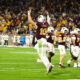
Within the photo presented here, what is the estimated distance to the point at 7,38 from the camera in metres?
25.4

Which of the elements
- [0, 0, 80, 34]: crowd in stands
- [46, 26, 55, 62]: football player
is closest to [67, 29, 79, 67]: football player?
[46, 26, 55, 62]: football player

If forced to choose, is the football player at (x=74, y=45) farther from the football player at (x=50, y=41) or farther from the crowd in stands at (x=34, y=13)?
the crowd in stands at (x=34, y=13)

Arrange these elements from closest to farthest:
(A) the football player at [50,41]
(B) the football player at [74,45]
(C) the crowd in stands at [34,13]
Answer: (A) the football player at [50,41]
(B) the football player at [74,45]
(C) the crowd in stands at [34,13]

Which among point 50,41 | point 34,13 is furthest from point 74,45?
point 34,13

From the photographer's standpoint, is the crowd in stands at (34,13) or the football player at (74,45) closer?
the football player at (74,45)

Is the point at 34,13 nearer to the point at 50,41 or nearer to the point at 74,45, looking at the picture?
the point at 74,45

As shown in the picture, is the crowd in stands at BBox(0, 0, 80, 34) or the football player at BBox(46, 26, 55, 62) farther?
the crowd in stands at BBox(0, 0, 80, 34)

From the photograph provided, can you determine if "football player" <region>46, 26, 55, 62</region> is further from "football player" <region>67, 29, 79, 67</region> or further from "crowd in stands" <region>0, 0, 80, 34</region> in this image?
"crowd in stands" <region>0, 0, 80, 34</region>

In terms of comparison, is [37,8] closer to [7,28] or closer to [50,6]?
[50,6]

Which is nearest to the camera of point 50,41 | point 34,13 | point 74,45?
point 50,41

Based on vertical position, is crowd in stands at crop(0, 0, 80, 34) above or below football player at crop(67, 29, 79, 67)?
above

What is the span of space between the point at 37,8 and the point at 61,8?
7.53ft

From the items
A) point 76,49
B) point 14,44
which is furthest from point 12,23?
point 76,49

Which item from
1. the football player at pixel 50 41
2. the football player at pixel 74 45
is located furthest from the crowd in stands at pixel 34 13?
the football player at pixel 50 41
